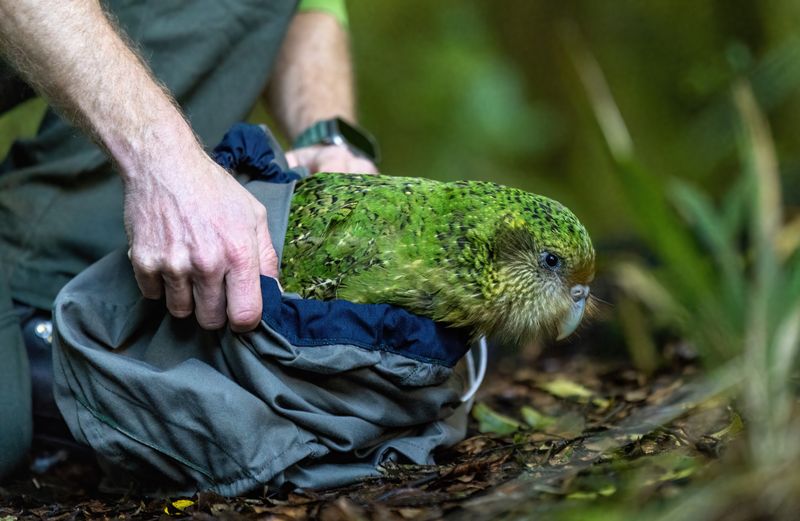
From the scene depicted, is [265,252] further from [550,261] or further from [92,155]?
[92,155]

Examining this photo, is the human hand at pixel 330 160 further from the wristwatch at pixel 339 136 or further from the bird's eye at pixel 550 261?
the bird's eye at pixel 550 261

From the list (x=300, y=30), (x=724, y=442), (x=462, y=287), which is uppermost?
(x=300, y=30)

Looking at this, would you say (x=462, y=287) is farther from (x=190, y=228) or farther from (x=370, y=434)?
(x=190, y=228)

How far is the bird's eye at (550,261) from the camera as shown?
6.07 ft

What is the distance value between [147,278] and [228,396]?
0.30m

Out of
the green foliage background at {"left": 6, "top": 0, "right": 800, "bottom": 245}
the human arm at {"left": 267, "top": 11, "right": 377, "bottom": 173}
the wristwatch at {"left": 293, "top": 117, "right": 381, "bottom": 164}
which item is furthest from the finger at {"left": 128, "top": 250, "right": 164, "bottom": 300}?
the green foliage background at {"left": 6, "top": 0, "right": 800, "bottom": 245}

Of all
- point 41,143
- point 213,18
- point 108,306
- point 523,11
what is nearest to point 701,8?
point 523,11

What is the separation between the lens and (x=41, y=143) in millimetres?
2535

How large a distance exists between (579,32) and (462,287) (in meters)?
5.16

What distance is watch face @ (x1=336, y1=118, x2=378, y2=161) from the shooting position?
109 inches

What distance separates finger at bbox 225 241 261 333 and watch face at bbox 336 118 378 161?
108cm

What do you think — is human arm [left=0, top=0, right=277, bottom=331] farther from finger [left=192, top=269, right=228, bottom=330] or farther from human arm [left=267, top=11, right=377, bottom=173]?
human arm [left=267, top=11, right=377, bottom=173]

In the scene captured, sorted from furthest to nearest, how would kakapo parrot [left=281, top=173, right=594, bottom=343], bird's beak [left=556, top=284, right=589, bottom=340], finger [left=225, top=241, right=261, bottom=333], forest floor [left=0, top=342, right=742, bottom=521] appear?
bird's beak [left=556, top=284, right=589, bottom=340] → kakapo parrot [left=281, top=173, right=594, bottom=343] → finger [left=225, top=241, right=261, bottom=333] → forest floor [left=0, top=342, right=742, bottom=521]

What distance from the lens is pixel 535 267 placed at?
185 centimetres
